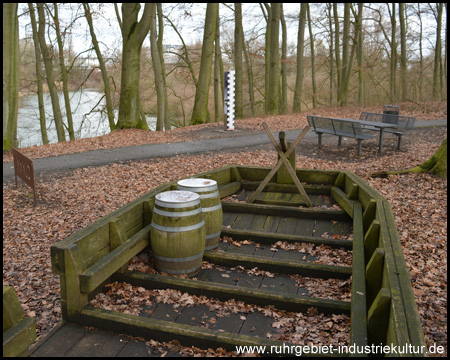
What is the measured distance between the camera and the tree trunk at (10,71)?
1404 centimetres

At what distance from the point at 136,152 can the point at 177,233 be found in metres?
9.48

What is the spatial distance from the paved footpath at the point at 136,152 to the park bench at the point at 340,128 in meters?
1.66

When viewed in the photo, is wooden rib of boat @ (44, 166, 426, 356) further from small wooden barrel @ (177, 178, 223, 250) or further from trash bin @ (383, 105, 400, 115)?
trash bin @ (383, 105, 400, 115)

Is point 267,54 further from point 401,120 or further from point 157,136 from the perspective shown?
point 401,120

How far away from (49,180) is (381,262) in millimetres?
9060

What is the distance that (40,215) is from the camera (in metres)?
8.38

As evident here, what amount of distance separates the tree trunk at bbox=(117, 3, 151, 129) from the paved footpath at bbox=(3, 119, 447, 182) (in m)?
4.88

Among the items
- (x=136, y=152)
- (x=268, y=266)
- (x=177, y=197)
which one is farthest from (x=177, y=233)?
(x=136, y=152)

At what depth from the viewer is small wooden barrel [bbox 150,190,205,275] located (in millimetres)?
4543

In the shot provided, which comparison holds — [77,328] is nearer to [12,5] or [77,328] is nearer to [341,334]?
[341,334]

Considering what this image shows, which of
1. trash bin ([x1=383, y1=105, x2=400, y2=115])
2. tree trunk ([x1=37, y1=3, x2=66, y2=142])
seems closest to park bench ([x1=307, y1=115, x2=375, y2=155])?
trash bin ([x1=383, y1=105, x2=400, y2=115])

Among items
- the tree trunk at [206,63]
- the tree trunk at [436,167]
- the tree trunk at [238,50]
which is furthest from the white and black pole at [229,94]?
the tree trunk at [436,167]

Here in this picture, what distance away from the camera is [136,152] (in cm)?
1360

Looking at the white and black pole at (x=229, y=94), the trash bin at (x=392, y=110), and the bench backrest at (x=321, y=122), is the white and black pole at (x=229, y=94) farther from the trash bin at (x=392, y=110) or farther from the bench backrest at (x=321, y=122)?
the trash bin at (x=392, y=110)
